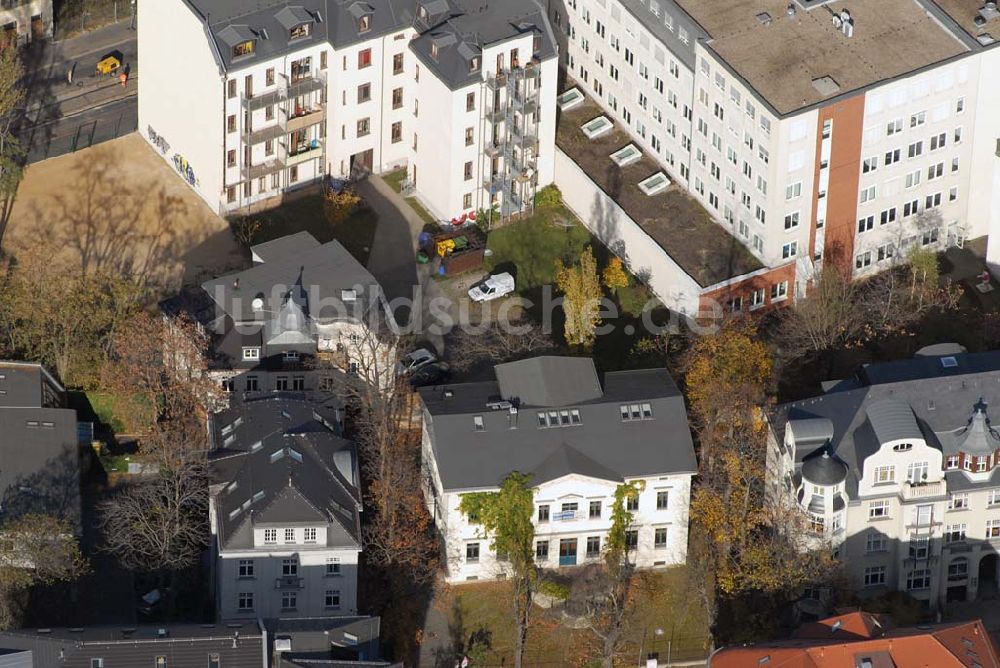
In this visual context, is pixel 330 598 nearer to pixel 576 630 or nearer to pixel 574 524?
pixel 576 630

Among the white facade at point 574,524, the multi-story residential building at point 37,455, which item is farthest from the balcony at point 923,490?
the multi-story residential building at point 37,455

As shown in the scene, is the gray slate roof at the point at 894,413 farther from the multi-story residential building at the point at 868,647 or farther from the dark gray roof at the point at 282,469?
the dark gray roof at the point at 282,469

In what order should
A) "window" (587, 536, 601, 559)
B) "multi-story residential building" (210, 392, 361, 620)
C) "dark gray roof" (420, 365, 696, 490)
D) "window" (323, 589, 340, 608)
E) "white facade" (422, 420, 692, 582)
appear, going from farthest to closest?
"window" (587, 536, 601, 559) → "white facade" (422, 420, 692, 582) → "dark gray roof" (420, 365, 696, 490) → "window" (323, 589, 340, 608) → "multi-story residential building" (210, 392, 361, 620)

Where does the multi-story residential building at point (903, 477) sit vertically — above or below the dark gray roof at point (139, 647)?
above

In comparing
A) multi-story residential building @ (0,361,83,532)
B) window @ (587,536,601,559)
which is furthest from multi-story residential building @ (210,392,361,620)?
window @ (587,536,601,559)

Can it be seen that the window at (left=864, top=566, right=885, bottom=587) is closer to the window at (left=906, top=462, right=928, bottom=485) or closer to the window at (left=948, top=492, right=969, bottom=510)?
the window at (left=948, top=492, right=969, bottom=510)

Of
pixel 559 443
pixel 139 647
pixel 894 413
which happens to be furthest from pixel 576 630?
pixel 139 647

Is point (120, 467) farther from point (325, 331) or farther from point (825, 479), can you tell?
point (825, 479)

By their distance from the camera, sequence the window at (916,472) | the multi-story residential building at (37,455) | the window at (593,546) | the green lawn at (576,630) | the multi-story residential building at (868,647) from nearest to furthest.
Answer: the multi-story residential building at (868,647)
the window at (916,472)
the green lawn at (576,630)
the window at (593,546)
the multi-story residential building at (37,455)
